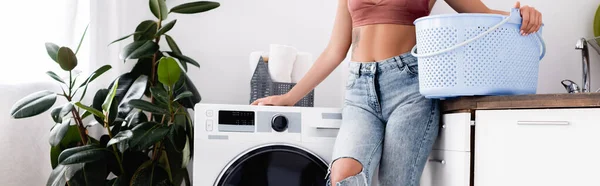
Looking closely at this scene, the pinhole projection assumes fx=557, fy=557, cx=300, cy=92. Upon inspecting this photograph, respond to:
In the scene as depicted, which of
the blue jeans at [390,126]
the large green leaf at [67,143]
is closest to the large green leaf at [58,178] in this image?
the large green leaf at [67,143]

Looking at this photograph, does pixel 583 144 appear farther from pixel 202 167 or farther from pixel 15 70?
pixel 15 70

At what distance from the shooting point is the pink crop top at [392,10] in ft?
5.68

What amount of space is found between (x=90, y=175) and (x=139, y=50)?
505 mm

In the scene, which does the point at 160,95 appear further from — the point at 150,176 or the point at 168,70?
the point at 150,176

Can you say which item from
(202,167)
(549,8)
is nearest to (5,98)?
(202,167)

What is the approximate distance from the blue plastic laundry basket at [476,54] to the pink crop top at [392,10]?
19 centimetres

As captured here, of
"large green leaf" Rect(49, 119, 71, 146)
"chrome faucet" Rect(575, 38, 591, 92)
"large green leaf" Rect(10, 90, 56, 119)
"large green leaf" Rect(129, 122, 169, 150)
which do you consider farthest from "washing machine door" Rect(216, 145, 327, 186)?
"chrome faucet" Rect(575, 38, 591, 92)

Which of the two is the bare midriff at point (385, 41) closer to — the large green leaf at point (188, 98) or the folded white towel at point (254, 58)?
the folded white towel at point (254, 58)

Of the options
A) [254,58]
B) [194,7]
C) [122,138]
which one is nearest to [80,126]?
[122,138]

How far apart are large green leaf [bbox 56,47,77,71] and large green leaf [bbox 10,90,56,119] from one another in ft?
0.38

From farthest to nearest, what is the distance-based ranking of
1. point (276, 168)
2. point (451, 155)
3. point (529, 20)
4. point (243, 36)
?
point (243, 36) → point (276, 168) → point (451, 155) → point (529, 20)

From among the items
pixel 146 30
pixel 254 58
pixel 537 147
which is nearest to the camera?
pixel 537 147

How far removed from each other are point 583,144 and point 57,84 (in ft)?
6.49

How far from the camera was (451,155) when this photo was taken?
165 cm
